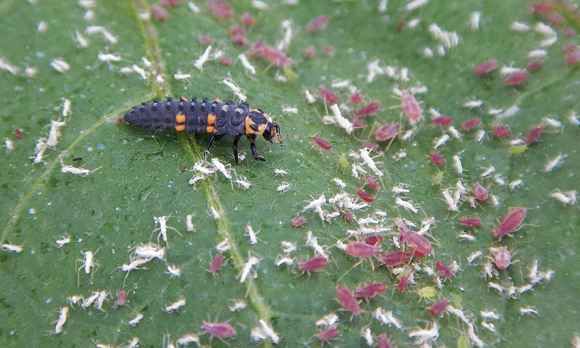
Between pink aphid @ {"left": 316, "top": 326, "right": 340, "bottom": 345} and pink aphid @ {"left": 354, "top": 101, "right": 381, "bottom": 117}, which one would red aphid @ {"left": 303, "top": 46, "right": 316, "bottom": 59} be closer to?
pink aphid @ {"left": 354, "top": 101, "right": 381, "bottom": 117}

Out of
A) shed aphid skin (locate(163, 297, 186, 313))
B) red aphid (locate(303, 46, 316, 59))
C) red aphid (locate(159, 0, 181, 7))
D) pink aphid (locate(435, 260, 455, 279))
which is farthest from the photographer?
red aphid (locate(303, 46, 316, 59))

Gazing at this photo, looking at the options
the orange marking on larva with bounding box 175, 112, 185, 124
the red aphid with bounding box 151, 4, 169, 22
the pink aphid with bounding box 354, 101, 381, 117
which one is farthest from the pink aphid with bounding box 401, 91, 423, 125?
the red aphid with bounding box 151, 4, 169, 22

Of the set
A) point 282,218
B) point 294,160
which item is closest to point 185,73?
point 294,160

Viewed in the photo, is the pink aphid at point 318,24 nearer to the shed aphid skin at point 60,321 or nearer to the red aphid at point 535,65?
the red aphid at point 535,65

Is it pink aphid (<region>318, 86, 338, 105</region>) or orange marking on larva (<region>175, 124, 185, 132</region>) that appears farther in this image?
pink aphid (<region>318, 86, 338, 105</region>)

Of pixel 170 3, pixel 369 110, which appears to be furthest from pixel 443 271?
pixel 170 3

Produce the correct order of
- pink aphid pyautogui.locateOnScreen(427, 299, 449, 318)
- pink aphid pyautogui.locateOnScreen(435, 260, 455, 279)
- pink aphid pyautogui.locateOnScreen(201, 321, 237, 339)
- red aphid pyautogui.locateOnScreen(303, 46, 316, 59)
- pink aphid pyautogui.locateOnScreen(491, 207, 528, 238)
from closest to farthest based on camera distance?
pink aphid pyautogui.locateOnScreen(201, 321, 237, 339) → pink aphid pyautogui.locateOnScreen(427, 299, 449, 318) → pink aphid pyautogui.locateOnScreen(435, 260, 455, 279) → pink aphid pyautogui.locateOnScreen(491, 207, 528, 238) → red aphid pyautogui.locateOnScreen(303, 46, 316, 59)

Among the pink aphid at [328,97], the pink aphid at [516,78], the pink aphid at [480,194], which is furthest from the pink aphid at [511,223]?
the pink aphid at [328,97]
